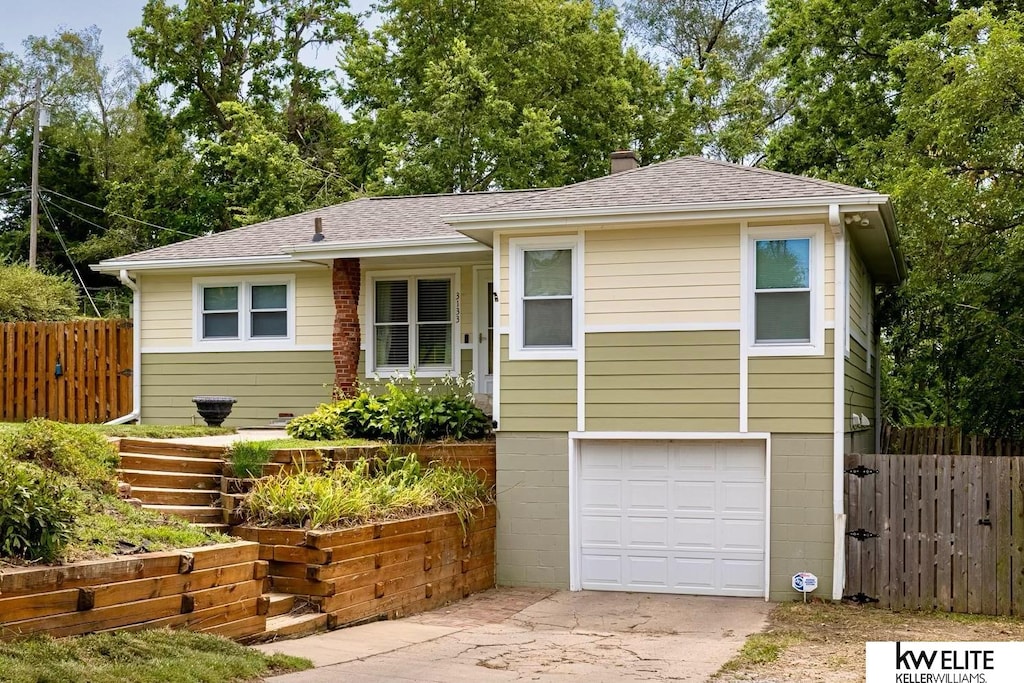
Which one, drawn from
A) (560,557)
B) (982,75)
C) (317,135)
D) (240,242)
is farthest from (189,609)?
(317,135)

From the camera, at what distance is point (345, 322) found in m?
15.8

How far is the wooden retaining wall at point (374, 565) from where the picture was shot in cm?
960

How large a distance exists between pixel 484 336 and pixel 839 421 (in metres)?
5.52

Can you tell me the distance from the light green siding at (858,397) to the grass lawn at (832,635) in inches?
92.4

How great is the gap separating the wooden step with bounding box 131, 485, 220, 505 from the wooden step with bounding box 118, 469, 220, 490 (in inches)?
2.2

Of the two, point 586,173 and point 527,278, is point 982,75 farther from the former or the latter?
point 586,173

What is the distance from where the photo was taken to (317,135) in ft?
115

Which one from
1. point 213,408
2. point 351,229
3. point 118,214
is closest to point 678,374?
point 351,229

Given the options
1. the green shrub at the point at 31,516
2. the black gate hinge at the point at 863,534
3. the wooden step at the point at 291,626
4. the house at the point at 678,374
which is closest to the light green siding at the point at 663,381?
the house at the point at 678,374

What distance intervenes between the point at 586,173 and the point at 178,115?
14.2 meters

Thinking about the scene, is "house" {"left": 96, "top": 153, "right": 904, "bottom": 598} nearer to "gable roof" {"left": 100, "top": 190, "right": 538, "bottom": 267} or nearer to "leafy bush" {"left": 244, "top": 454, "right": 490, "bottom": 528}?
"leafy bush" {"left": 244, "top": 454, "right": 490, "bottom": 528}

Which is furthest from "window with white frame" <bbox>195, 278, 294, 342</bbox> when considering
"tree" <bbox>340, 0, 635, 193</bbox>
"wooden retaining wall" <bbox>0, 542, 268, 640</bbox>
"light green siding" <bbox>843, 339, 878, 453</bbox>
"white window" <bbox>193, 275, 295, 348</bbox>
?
"tree" <bbox>340, 0, 635, 193</bbox>

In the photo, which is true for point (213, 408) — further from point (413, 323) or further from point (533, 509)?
point (533, 509)

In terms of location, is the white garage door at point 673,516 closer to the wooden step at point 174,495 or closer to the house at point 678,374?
the house at point 678,374
